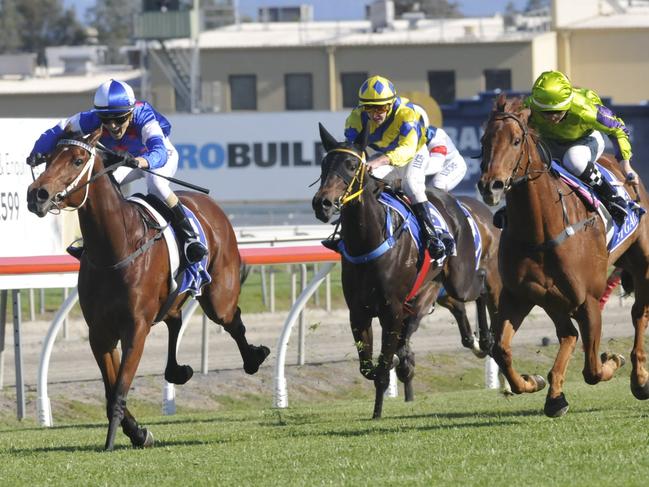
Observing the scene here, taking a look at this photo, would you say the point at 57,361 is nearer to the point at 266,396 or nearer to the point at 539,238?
the point at 266,396

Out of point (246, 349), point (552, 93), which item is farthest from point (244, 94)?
point (552, 93)

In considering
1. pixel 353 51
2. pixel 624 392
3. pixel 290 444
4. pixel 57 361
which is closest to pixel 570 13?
pixel 353 51

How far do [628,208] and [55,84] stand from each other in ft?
132

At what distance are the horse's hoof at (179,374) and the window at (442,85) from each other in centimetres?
3361

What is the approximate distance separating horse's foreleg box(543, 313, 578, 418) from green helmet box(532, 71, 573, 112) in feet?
3.96

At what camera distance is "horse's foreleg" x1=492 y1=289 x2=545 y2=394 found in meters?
8.39

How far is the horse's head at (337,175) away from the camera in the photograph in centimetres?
838

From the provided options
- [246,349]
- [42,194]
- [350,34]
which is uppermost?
[350,34]

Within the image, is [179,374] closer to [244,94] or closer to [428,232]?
[428,232]

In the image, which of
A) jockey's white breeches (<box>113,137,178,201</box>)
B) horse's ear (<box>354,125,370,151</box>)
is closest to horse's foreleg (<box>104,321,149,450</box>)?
jockey's white breeches (<box>113,137,178,201</box>)

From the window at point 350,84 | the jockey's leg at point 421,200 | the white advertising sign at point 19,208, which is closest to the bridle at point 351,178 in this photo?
the jockey's leg at point 421,200

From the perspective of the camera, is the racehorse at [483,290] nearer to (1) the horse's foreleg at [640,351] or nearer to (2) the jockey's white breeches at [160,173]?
(1) the horse's foreleg at [640,351]

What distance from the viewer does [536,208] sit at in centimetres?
827

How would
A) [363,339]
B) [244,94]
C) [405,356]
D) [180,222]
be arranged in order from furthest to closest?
1. [244,94]
2. [405,356]
3. [363,339]
4. [180,222]
